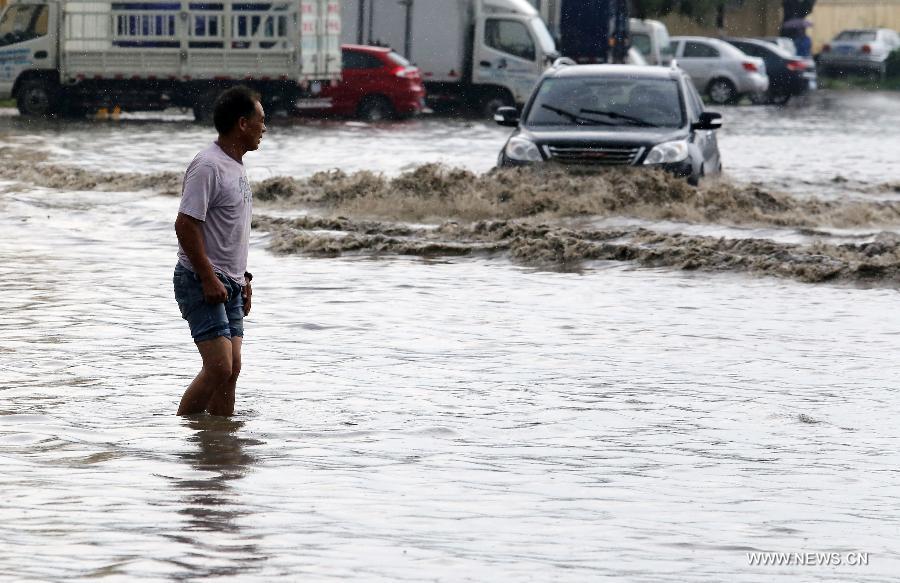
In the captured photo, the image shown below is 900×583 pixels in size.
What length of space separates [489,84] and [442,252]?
21.4 m

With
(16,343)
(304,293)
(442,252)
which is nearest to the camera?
(16,343)

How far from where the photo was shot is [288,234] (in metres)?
16.1

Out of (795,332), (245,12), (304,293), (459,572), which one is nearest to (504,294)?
(304,293)

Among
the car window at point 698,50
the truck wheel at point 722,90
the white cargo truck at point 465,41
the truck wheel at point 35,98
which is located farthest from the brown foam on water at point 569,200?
the car window at point 698,50

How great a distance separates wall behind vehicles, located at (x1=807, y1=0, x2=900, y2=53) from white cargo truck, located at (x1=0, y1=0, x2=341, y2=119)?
47.8 metres

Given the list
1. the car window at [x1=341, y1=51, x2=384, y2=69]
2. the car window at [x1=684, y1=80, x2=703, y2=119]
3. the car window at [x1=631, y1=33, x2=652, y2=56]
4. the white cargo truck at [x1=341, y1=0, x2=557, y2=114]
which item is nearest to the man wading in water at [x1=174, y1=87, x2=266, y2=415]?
the car window at [x1=684, y1=80, x2=703, y2=119]

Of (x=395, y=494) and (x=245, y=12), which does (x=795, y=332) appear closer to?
(x=395, y=494)

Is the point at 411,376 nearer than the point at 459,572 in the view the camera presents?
No

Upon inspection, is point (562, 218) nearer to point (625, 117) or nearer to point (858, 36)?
point (625, 117)

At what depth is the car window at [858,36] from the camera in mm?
62688

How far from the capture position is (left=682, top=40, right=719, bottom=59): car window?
4447cm

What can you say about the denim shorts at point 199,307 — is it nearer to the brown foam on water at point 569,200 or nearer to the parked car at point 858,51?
the brown foam on water at point 569,200

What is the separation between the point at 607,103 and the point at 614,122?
38cm

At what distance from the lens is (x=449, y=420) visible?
821cm
